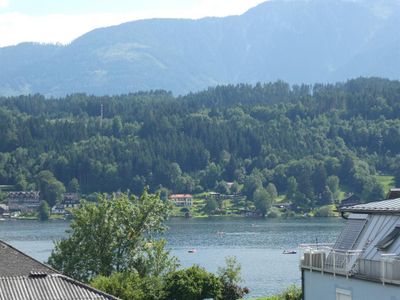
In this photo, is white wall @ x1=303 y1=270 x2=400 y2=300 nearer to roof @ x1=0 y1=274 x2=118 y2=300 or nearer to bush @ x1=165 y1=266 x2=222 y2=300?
roof @ x1=0 y1=274 x2=118 y2=300

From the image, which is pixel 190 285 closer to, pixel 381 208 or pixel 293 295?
pixel 293 295

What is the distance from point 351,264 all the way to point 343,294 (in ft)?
3.24

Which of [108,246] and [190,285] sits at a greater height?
[108,246]

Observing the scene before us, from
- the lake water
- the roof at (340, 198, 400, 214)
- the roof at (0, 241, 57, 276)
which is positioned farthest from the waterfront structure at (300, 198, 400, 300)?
the lake water

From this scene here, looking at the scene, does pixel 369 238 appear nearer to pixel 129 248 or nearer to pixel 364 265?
pixel 364 265

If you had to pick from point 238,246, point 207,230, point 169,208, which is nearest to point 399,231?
point 169,208

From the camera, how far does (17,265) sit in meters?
25.5

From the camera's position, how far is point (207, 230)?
19800cm

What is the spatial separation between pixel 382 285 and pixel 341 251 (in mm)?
2855

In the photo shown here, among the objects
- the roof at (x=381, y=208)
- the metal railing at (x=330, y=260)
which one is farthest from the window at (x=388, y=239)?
the metal railing at (x=330, y=260)

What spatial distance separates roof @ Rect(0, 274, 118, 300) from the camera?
77.3 feet

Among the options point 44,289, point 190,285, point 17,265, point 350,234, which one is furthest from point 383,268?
point 190,285

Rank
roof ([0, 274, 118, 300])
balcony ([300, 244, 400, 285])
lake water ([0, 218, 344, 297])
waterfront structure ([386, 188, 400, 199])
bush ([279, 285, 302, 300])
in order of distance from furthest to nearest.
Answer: lake water ([0, 218, 344, 297]), bush ([279, 285, 302, 300]), waterfront structure ([386, 188, 400, 199]), balcony ([300, 244, 400, 285]), roof ([0, 274, 118, 300])

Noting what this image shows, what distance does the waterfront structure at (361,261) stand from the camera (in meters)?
25.4
